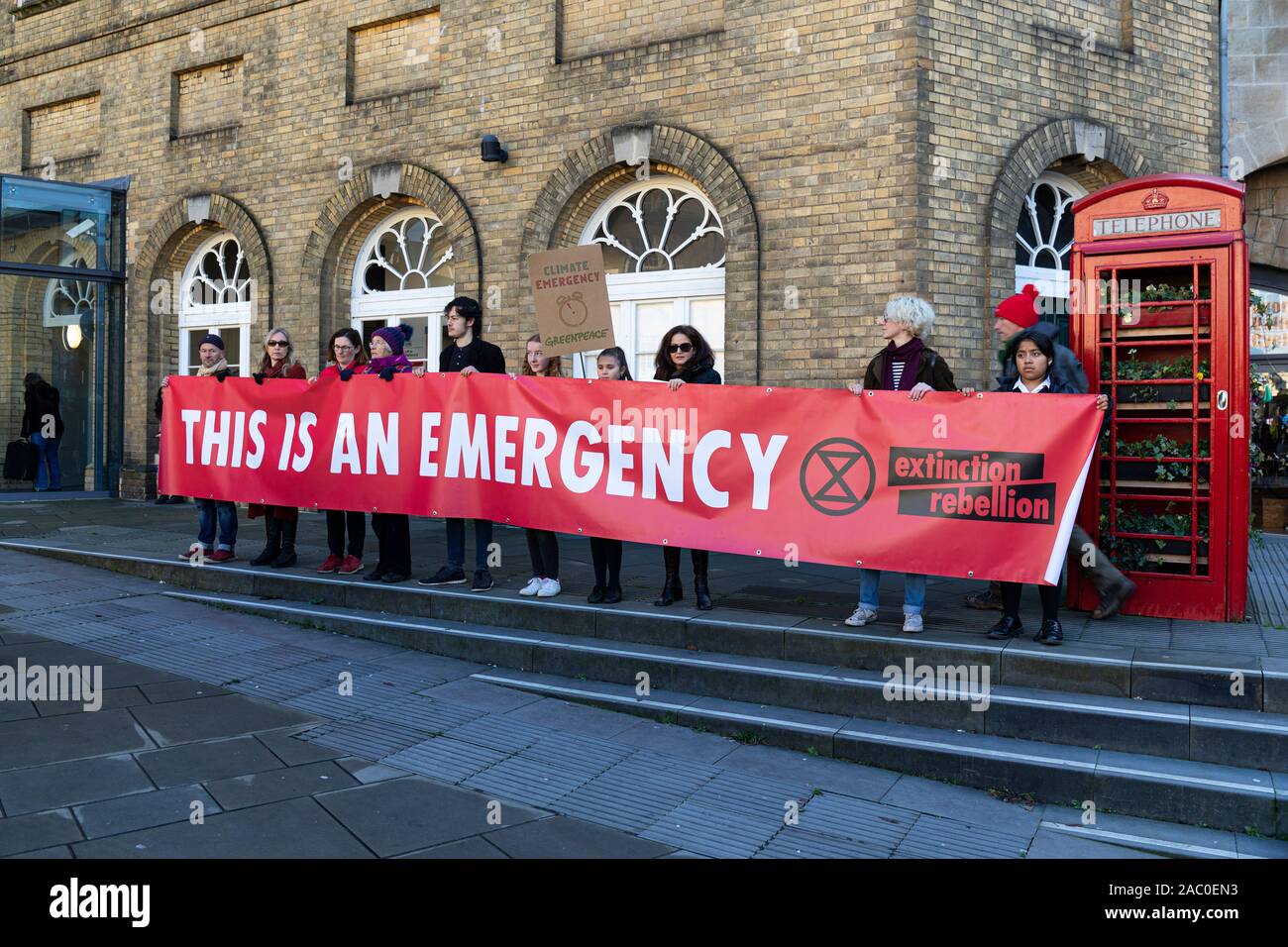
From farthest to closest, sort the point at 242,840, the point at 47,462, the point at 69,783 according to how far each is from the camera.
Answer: the point at 47,462 → the point at 69,783 → the point at 242,840

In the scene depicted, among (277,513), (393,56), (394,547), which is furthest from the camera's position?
(393,56)

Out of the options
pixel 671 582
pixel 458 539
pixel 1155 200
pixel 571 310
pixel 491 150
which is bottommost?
pixel 671 582

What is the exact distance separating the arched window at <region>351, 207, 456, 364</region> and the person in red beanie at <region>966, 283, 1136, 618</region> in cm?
810

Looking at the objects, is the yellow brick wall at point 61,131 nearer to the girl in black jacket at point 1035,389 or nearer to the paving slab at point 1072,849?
the girl in black jacket at point 1035,389

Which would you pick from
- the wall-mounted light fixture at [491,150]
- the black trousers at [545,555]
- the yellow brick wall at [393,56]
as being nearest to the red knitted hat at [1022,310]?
the black trousers at [545,555]

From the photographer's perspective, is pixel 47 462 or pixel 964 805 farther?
pixel 47 462

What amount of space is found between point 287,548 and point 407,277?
5.87 metres

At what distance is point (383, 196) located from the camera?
13820 mm

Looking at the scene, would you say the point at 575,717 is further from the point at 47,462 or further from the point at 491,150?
the point at 47,462

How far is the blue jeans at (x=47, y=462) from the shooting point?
16.9 m

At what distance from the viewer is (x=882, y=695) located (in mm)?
5859

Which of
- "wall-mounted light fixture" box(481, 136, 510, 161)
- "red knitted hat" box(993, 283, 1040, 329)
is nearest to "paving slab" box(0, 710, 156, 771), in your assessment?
"red knitted hat" box(993, 283, 1040, 329)

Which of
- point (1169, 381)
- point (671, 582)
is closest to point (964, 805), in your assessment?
point (671, 582)

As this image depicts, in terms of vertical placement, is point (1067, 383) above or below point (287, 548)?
above
